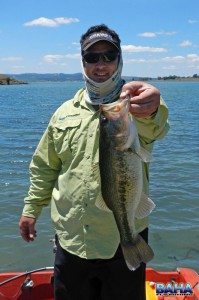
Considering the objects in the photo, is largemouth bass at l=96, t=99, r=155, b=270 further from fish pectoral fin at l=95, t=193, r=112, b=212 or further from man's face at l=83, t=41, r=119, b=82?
man's face at l=83, t=41, r=119, b=82

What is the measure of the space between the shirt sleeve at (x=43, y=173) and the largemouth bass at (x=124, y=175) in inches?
37.0

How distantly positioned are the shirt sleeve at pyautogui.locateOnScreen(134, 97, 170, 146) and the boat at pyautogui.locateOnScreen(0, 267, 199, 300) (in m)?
2.57

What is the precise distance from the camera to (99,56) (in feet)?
11.5

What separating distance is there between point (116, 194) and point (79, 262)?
0.90 m

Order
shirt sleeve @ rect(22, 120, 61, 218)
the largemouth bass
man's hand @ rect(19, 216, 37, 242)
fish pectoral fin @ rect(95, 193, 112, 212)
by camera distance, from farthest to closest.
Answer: man's hand @ rect(19, 216, 37, 242)
shirt sleeve @ rect(22, 120, 61, 218)
fish pectoral fin @ rect(95, 193, 112, 212)
the largemouth bass

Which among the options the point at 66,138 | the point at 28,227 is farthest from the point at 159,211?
the point at 66,138

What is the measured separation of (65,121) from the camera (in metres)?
3.80

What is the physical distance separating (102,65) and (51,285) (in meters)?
3.26

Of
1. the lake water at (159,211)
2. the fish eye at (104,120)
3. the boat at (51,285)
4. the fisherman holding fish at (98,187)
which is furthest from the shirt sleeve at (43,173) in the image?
the lake water at (159,211)

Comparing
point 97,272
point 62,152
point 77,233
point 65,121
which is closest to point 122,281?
point 97,272

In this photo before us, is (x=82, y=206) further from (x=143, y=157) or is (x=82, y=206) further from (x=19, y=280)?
(x=19, y=280)

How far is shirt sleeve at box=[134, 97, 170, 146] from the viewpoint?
3.26 meters

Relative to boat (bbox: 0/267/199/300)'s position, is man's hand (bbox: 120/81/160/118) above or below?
above

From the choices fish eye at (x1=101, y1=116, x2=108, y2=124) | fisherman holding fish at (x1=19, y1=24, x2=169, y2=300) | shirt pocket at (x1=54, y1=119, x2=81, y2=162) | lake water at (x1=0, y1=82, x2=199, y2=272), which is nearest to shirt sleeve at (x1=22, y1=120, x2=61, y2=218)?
fisherman holding fish at (x1=19, y1=24, x2=169, y2=300)
